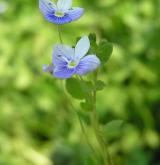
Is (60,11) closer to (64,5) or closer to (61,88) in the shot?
(64,5)

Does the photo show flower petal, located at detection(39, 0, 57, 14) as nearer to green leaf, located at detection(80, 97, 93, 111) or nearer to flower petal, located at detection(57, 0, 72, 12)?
flower petal, located at detection(57, 0, 72, 12)

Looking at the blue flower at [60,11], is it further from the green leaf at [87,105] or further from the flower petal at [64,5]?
the green leaf at [87,105]

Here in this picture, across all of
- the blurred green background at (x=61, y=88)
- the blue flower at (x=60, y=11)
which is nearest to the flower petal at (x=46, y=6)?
the blue flower at (x=60, y=11)

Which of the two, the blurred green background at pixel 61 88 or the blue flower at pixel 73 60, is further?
the blurred green background at pixel 61 88

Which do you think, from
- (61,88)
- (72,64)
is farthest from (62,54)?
(61,88)

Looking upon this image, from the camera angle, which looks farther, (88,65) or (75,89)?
(75,89)

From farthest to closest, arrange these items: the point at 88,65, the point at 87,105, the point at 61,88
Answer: the point at 61,88
the point at 87,105
the point at 88,65
